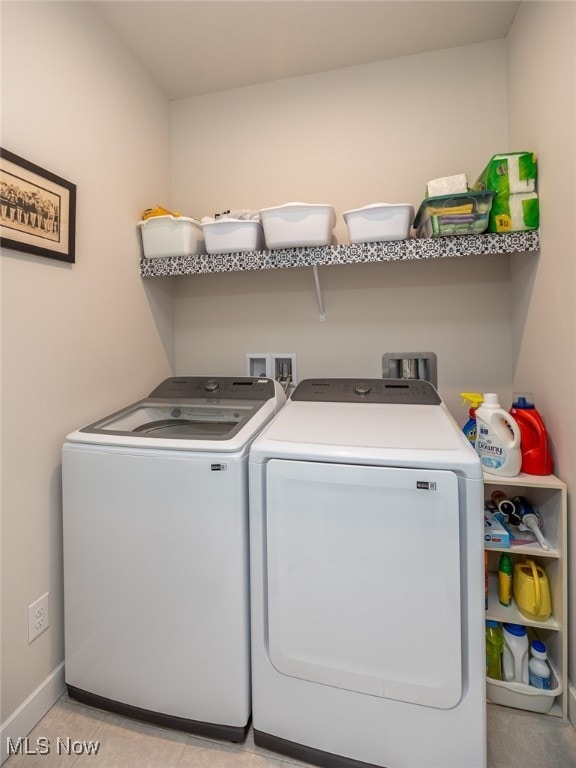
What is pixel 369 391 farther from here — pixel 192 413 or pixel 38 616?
pixel 38 616

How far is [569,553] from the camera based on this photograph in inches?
52.0

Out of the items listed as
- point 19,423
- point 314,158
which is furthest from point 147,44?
point 19,423

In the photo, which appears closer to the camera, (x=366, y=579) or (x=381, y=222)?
(x=366, y=579)

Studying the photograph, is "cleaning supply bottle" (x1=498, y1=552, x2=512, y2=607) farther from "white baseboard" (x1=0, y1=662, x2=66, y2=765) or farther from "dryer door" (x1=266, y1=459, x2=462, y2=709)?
"white baseboard" (x1=0, y1=662, x2=66, y2=765)

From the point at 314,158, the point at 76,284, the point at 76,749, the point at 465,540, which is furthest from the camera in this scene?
the point at 314,158

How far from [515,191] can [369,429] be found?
1.14 m

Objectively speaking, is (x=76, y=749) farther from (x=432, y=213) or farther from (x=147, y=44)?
(x=147, y=44)

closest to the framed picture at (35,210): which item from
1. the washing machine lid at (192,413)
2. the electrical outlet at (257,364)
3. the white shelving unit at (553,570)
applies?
the washing machine lid at (192,413)

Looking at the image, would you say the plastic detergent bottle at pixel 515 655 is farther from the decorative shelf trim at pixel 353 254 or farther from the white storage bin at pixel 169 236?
the white storage bin at pixel 169 236

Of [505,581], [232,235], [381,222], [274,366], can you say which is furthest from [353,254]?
[505,581]

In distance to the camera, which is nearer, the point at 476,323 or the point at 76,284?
the point at 76,284

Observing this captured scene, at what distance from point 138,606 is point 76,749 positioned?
0.49 metres

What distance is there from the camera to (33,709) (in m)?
1.32

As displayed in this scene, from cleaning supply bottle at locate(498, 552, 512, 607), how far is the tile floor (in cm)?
37
